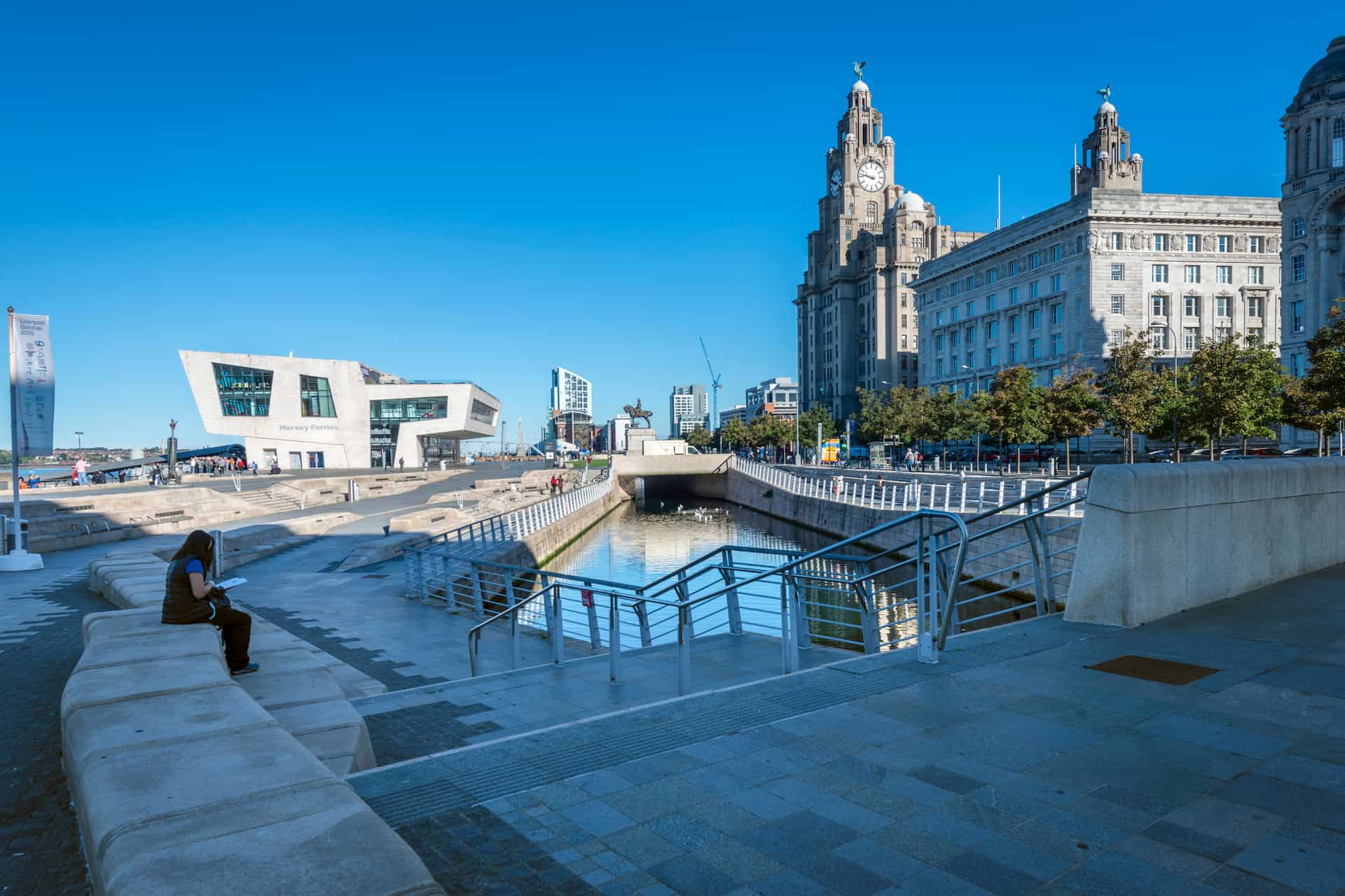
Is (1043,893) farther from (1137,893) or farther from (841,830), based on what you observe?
(841,830)

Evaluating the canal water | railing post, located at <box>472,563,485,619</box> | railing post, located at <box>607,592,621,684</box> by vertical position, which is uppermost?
railing post, located at <box>607,592,621,684</box>

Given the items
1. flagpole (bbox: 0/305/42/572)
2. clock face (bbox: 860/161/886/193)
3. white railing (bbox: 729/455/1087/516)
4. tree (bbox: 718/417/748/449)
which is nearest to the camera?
flagpole (bbox: 0/305/42/572)

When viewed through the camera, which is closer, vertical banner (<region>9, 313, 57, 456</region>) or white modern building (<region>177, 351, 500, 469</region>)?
vertical banner (<region>9, 313, 57, 456</region>)

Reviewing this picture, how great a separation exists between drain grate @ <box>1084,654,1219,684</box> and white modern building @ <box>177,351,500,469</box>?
76.6m

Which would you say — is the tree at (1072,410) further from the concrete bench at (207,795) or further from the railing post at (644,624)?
the concrete bench at (207,795)

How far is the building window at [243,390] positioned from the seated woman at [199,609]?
78021 mm

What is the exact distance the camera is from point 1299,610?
25.8 feet

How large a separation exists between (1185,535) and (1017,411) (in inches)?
1736

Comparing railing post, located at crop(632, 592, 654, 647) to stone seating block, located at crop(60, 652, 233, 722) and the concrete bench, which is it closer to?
the concrete bench

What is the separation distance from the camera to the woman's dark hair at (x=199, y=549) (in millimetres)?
7168

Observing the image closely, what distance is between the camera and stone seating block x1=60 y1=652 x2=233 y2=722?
480cm

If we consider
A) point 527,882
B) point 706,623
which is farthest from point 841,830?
point 706,623

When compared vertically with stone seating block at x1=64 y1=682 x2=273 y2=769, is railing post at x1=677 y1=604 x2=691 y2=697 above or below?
below

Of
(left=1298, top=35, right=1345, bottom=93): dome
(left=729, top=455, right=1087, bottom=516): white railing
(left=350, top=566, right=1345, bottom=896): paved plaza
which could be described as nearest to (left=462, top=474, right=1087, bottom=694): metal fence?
(left=350, top=566, right=1345, bottom=896): paved plaza
